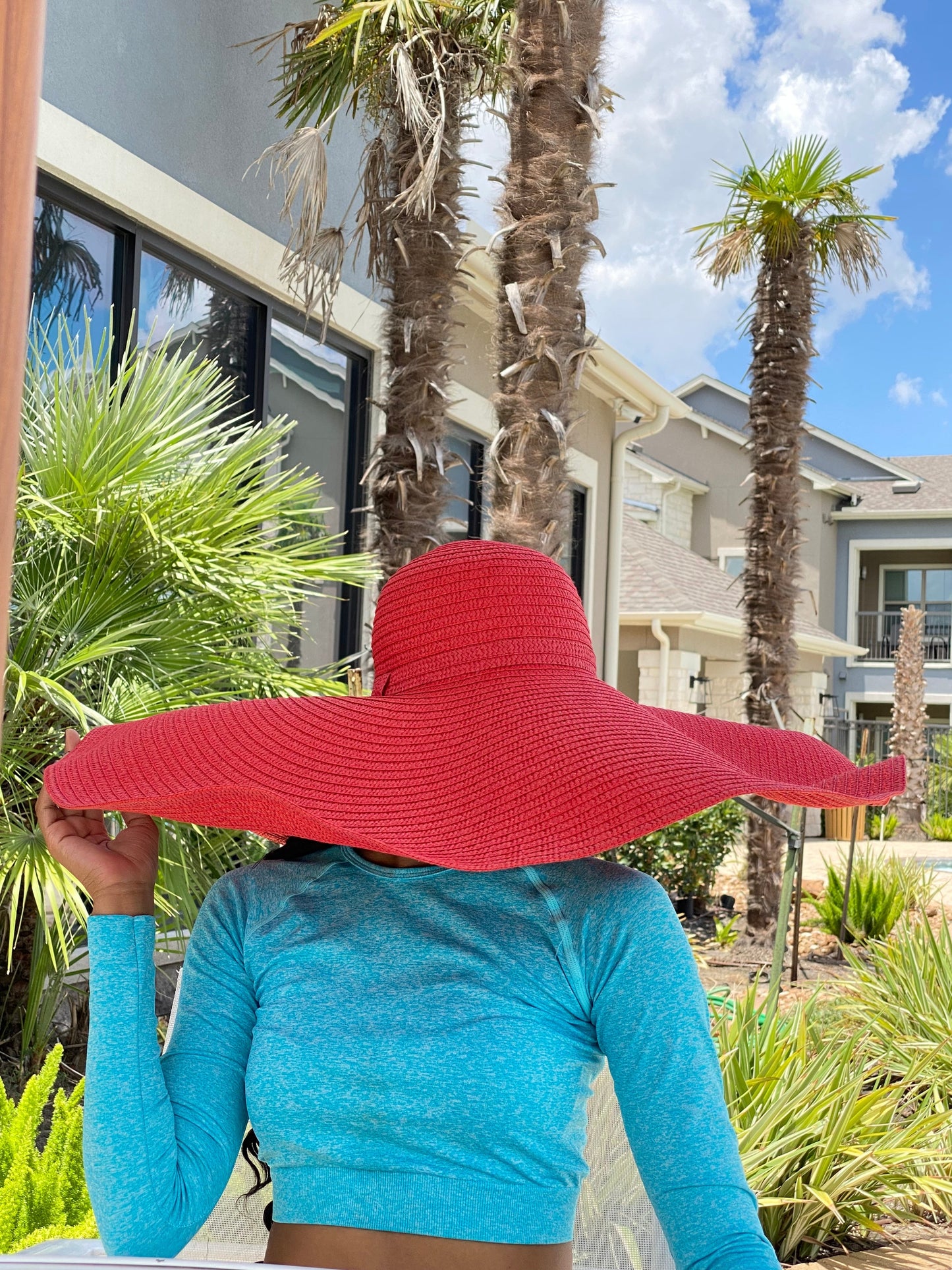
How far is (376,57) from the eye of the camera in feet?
19.2

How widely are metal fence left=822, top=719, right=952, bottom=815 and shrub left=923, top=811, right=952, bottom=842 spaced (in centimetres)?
128

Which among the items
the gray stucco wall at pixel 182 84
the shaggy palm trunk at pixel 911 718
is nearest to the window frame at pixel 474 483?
the gray stucco wall at pixel 182 84

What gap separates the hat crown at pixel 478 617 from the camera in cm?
174

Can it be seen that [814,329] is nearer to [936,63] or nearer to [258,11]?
[258,11]

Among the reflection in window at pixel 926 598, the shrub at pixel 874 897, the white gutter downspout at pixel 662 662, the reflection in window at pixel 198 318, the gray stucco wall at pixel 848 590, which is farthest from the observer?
the reflection in window at pixel 926 598

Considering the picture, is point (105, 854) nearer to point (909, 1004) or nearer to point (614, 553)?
point (909, 1004)

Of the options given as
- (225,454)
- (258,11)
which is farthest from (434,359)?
(258,11)

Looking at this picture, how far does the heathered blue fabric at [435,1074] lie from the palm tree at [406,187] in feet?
12.6

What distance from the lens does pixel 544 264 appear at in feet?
17.0

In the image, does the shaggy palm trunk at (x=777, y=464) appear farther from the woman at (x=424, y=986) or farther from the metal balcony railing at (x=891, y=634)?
the metal balcony railing at (x=891, y=634)

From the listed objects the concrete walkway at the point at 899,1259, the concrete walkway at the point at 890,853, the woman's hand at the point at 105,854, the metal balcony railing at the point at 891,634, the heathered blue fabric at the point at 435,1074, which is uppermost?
the metal balcony railing at the point at 891,634

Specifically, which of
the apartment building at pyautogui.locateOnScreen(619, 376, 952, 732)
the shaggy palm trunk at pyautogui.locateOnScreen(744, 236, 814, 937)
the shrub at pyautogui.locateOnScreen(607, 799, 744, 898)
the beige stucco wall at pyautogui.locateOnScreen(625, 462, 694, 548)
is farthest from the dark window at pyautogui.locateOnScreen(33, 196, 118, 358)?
the beige stucco wall at pyautogui.locateOnScreen(625, 462, 694, 548)

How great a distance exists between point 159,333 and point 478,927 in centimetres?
514

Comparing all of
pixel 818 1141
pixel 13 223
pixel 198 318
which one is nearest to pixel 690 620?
pixel 198 318
